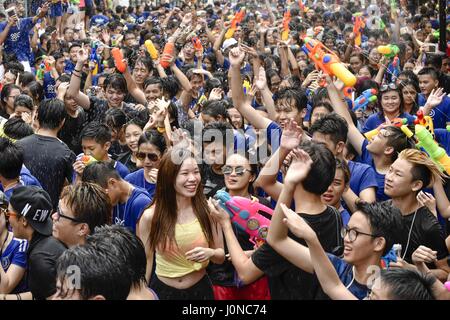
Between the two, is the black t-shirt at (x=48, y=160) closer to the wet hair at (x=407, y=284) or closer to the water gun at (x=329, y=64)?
the water gun at (x=329, y=64)

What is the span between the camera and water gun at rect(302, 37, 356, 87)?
240 inches

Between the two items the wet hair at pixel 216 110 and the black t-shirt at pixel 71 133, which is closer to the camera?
the wet hair at pixel 216 110

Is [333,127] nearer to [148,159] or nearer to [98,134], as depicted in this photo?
[148,159]

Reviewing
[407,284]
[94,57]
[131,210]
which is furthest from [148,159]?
[94,57]

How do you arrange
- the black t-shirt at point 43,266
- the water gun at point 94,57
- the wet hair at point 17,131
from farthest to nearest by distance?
the water gun at point 94,57, the wet hair at point 17,131, the black t-shirt at point 43,266

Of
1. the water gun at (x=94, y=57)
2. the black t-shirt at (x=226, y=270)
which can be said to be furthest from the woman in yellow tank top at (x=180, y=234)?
the water gun at (x=94, y=57)

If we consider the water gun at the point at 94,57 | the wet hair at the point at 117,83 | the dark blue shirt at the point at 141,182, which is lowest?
the water gun at the point at 94,57

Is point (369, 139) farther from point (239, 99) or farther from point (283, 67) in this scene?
point (283, 67)

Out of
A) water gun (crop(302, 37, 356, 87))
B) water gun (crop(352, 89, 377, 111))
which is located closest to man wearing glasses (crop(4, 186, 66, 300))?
water gun (crop(302, 37, 356, 87))

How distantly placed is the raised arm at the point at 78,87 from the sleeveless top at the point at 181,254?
3.23 meters

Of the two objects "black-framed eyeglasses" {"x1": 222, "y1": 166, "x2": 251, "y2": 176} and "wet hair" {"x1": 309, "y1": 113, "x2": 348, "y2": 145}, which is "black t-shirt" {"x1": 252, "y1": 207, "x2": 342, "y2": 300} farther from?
"wet hair" {"x1": 309, "y1": 113, "x2": 348, "y2": 145}

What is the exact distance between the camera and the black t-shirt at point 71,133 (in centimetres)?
718
